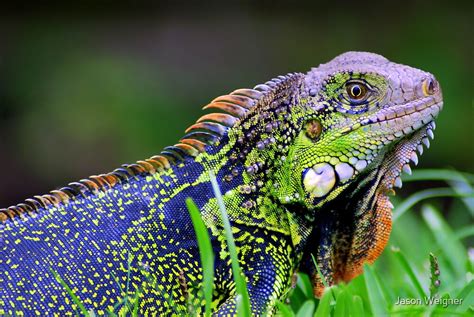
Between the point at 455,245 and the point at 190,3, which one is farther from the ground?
the point at 190,3

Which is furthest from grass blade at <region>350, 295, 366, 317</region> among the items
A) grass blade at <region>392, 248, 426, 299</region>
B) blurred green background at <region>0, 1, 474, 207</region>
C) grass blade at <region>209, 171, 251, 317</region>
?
blurred green background at <region>0, 1, 474, 207</region>

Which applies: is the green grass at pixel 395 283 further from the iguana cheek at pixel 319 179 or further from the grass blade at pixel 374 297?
the iguana cheek at pixel 319 179

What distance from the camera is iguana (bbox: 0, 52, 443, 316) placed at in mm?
3643

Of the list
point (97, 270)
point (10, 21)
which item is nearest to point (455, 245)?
point (97, 270)

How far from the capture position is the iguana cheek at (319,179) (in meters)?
3.81

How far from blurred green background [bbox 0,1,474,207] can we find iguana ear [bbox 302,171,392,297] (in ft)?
19.1

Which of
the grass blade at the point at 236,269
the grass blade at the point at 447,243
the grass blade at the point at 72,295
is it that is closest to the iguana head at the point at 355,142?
the grass blade at the point at 236,269

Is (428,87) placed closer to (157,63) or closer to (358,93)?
(358,93)

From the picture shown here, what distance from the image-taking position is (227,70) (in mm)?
10477

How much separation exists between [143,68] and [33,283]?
23.0ft

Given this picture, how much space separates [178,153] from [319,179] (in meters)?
0.80

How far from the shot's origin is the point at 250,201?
384cm

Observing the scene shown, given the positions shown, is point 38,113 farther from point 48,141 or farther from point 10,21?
point 10,21

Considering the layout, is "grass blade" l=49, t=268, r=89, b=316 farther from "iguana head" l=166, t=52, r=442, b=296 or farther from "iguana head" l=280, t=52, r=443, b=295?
"iguana head" l=280, t=52, r=443, b=295
